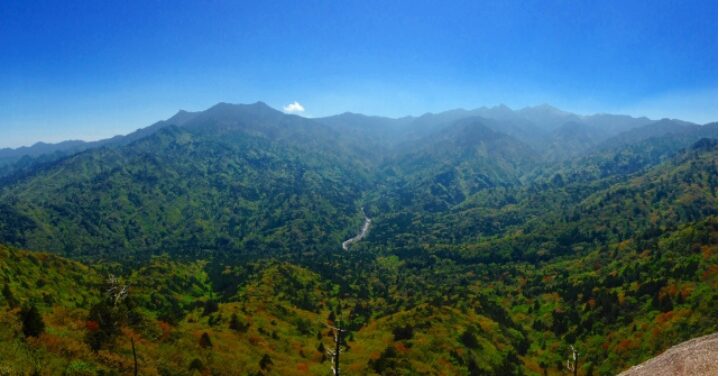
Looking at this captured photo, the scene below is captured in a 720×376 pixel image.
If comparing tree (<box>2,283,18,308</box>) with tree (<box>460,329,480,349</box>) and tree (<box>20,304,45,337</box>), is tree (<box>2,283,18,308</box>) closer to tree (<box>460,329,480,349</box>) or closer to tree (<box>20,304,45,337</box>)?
tree (<box>20,304,45,337</box>)

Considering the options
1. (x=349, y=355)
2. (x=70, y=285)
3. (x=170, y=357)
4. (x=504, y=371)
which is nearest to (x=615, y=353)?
(x=504, y=371)

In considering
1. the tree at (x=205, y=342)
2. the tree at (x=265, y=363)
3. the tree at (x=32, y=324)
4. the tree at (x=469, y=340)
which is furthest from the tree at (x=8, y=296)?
the tree at (x=469, y=340)

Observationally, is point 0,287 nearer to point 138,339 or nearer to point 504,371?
point 138,339

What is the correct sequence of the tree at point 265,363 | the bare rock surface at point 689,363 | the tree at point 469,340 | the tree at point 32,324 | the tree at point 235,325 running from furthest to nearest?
the tree at point 469,340, the tree at point 235,325, the tree at point 265,363, the tree at point 32,324, the bare rock surface at point 689,363

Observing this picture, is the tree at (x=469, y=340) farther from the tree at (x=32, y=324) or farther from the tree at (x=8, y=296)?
the tree at (x=8, y=296)

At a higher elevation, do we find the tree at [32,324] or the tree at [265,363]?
the tree at [32,324]

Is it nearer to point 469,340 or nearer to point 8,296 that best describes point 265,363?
point 8,296

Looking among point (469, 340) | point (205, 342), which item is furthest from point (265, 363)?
point (469, 340)

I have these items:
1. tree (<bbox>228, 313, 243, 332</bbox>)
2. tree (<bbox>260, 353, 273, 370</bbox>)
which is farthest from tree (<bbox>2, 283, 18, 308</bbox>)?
tree (<bbox>228, 313, 243, 332</bbox>)

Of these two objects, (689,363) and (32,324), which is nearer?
(689,363)

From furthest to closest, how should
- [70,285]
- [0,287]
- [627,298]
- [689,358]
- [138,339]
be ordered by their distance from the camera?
[627,298]
[70,285]
[0,287]
[138,339]
[689,358]

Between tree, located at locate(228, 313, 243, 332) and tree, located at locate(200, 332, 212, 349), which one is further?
tree, located at locate(228, 313, 243, 332)
